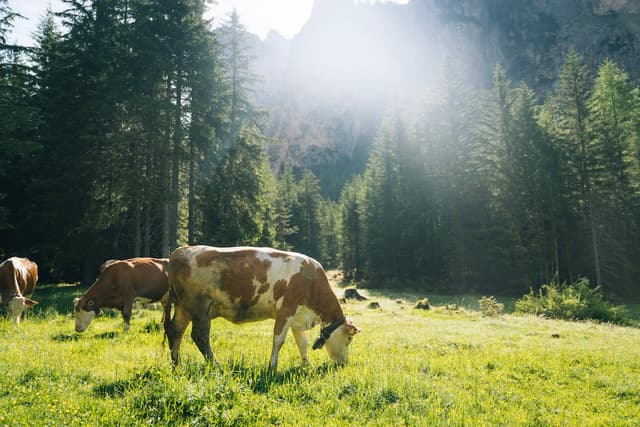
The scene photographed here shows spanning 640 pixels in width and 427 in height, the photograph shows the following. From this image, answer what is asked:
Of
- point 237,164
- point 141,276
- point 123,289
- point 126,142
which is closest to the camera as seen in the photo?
point 123,289

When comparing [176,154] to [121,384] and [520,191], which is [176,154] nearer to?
[121,384]

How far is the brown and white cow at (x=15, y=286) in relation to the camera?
10.2m

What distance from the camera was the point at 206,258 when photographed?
19.4 ft

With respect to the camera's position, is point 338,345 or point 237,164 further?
point 237,164

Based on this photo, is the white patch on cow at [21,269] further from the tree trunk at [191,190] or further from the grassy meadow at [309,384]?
the tree trunk at [191,190]

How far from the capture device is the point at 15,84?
72.9 feet

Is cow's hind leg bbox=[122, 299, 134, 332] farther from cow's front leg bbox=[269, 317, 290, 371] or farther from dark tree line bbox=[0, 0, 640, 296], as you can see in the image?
dark tree line bbox=[0, 0, 640, 296]

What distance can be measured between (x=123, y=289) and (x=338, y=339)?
295 inches

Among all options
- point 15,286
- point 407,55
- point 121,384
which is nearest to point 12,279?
point 15,286

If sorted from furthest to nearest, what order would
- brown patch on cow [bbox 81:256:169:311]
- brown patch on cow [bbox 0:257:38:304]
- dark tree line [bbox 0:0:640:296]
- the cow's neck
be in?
dark tree line [bbox 0:0:640:296] → brown patch on cow [bbox 0:257:38:304] → brown patch on cow [bbox 81:256:169:311] → the cow's neck

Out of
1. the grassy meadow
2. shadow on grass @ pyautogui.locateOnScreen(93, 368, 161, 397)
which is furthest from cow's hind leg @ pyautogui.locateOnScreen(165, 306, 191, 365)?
shadow on grass @ pyautogui.locateOnScreen(93, 368, 161, 397)

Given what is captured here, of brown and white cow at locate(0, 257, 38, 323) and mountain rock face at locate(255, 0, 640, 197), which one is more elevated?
mountain rock face at locate(255, 0, 640, 197)

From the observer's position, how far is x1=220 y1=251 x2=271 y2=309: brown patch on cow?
594 cm

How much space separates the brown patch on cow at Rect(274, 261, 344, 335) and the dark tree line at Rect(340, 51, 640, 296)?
93.6 ft
